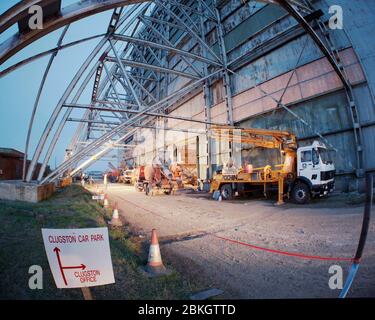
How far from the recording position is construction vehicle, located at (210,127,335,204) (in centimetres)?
948

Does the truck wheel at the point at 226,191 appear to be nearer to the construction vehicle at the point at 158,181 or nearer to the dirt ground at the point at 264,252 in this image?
the construction vehicle at the point at 158,181

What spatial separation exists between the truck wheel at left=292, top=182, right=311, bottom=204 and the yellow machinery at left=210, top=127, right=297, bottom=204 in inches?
20.6

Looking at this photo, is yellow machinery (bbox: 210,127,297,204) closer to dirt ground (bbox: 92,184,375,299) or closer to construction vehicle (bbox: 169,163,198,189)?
dirt ground (bbox: 92,184,375,299)

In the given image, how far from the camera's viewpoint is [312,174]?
9500 mm

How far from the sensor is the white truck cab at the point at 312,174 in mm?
9289

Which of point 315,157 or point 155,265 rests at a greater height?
point 315,157

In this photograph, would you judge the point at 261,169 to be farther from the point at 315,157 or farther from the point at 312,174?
the point at 315,157

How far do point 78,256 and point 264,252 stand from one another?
11.1 ft

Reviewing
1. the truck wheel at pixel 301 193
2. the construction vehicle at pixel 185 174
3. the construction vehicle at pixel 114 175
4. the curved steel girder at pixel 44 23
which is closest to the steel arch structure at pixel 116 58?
the curved steel girder at pixel 44 23

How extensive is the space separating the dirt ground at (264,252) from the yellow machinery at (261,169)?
145 inches

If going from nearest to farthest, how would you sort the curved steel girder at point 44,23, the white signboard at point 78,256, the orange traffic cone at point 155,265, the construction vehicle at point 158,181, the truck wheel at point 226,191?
the white signboard at point 78,256
the curved steel girder at point 44,23
the orange traffic cone at point 155,265
the truck wheel at point 226,191
the construction vehicle at point 158,181

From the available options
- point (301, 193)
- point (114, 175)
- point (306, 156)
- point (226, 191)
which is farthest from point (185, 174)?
point (114, 175)
